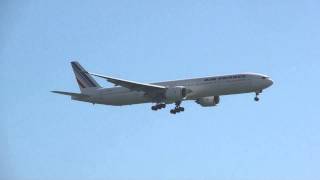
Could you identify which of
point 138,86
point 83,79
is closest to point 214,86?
point 138,86

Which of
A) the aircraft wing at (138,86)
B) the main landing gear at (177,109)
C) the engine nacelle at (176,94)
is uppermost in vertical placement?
the aircraft wing at (138,86)

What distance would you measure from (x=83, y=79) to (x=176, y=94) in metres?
20.7

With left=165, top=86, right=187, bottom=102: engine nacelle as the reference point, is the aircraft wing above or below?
above

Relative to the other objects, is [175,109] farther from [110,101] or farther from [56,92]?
[56,92]

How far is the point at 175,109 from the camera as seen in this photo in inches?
3536

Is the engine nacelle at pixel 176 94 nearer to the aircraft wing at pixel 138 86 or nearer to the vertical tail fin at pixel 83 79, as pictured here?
the aircraft wing at pixel 138 86

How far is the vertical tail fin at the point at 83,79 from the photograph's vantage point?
99831mm

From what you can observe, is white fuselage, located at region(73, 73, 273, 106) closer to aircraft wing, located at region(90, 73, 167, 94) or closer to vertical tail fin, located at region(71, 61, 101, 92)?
aircraft wing, located at region(90, 73, 167, 94)

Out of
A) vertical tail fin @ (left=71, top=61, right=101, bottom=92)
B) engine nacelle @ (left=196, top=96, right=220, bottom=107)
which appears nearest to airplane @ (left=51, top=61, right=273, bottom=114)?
engine nacelle @ (left=196, top=96, right=220, bottom=107)

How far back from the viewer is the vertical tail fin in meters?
99.8

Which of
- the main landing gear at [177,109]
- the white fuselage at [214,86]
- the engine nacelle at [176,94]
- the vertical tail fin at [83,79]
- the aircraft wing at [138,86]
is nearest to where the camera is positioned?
the white fuselage at [214,86]

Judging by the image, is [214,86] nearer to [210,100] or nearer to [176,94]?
[176,94]

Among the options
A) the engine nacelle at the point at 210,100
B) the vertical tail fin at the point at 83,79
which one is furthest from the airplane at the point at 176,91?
the vertical tail fin at the point at 83,79

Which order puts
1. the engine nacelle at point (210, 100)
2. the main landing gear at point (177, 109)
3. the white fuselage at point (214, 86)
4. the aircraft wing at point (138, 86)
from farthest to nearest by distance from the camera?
1. the engine nacelle at point (210, 100)
2. the main landing gear at point (177, 109)
3. the aircraft wing at point (138, 86)
4. the white fuselage at point (214, 86)
